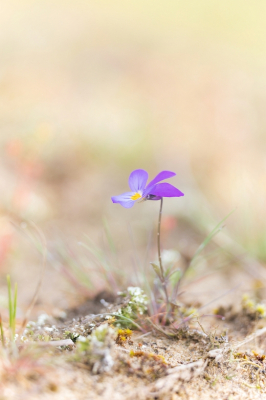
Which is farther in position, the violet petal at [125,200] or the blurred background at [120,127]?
the blurred background at [120,127]

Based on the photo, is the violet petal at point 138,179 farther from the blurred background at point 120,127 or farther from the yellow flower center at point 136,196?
the blurred background at point 120,127

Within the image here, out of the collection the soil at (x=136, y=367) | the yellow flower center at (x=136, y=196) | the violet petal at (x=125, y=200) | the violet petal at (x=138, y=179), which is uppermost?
the violet petal at (x=138, y=179)

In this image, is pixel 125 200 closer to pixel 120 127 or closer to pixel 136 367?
pixel 136 367

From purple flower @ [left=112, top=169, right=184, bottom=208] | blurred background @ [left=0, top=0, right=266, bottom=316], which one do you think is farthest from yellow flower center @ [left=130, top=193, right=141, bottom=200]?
blurred background @ [left=0, top=0, right=266, bottom=316]

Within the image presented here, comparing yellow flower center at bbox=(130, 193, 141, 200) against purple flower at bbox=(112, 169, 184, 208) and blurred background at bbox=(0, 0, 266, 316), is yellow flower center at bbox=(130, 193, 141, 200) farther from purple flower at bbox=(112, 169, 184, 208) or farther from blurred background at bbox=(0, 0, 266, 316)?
blurred background at bbox=(0, 0, 266, 316)

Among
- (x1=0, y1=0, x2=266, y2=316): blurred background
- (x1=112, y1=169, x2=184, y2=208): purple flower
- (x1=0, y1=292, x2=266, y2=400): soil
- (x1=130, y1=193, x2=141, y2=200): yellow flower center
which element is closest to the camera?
(x1=0, y1=292, x2=266, y2=400): soil

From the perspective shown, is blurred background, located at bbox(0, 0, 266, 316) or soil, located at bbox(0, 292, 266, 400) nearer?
soil, located at bbox(0, 292, 266, 400)

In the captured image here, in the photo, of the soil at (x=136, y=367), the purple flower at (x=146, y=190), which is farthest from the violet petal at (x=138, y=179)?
the soil at (x=136, y=367)
